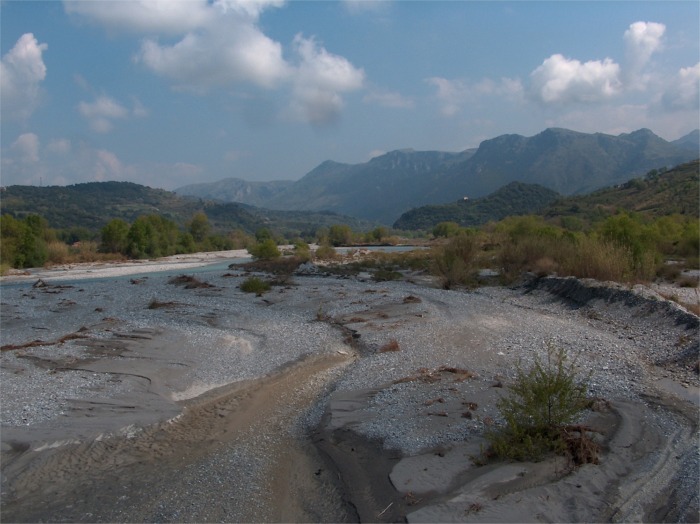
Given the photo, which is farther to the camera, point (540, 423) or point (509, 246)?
point (509, 246)

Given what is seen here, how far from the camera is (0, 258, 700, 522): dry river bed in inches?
280

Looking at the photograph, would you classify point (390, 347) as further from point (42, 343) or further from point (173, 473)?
point (42, 343)

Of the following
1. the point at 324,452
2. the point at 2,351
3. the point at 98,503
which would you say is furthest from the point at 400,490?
the point at 2,351

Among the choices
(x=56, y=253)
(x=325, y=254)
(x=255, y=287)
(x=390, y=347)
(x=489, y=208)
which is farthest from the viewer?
(x=489, y=208)

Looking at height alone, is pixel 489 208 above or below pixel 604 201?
below

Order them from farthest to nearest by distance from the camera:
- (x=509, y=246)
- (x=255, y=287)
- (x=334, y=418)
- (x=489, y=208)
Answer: (x=489, y=208), (x=509, y=246), (x=255, y=287), (x=334, y=418)

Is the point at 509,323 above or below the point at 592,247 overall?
below

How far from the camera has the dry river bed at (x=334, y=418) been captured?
7.12 metres

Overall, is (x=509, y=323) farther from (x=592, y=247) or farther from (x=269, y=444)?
(x=269, y=444)

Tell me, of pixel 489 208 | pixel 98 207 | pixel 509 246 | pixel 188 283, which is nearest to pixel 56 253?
pixel 188 283

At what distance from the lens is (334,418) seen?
10484 mm

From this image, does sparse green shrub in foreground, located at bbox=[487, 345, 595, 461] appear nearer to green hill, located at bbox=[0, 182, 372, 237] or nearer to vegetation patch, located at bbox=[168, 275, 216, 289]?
vegetation patch, located at bbox=[168, 275, 216, 289]

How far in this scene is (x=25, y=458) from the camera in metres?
8.96

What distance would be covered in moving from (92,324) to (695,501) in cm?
2088
